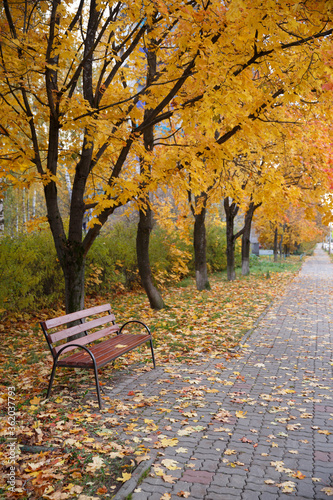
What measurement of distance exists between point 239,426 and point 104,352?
1.95 meters

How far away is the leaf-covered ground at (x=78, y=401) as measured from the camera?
3205 mm

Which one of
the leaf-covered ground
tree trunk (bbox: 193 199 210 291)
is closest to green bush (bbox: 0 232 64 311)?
the leaf-covered ground

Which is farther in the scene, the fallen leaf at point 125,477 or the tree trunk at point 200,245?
the tree trunk at point 200,245

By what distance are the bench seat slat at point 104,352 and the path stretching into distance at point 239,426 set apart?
0.47 metres

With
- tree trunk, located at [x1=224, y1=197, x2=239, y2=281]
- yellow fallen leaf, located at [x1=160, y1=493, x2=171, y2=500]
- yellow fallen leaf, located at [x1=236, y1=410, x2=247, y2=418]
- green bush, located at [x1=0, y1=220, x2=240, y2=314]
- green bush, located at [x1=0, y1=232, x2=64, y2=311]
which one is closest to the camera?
yellow fallen leaf, located at [x1=160, y1=493, x2=171, y2=500]

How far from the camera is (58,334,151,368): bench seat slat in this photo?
4859mm

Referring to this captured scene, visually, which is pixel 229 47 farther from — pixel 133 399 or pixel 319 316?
pixel 319 316

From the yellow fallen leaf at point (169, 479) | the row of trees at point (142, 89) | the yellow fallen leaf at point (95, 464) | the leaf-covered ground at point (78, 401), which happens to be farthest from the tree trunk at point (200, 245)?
the yellow fallen leaf at point (169, 479)

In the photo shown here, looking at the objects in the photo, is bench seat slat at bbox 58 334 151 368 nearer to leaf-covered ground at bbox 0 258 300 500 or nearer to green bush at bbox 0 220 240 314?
leaf-covered ground at bbox 0 258 300 500

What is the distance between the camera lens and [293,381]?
5.67 meters

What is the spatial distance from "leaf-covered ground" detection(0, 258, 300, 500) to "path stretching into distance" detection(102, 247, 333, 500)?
0.19m

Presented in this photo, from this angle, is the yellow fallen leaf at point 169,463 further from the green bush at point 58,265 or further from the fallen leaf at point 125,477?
the green bush at point 58,265

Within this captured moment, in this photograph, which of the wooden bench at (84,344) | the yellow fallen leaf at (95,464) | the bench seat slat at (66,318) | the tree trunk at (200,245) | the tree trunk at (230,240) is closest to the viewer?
the yellow fallen leaf at (95,464)

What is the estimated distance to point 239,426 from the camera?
14.0 feet
